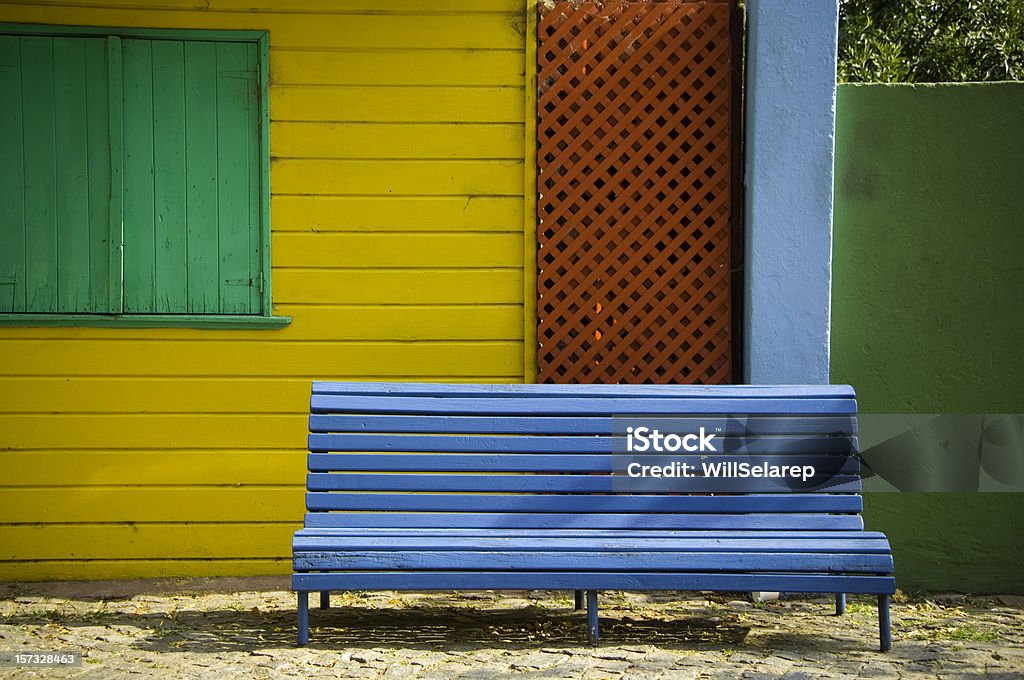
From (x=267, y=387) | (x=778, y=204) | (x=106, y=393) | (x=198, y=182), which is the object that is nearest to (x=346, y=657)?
(x=267, y=387)

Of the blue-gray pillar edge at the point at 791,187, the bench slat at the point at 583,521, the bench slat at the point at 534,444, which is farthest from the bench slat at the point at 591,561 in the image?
the blue-gray pillar edge at the point at 791,187

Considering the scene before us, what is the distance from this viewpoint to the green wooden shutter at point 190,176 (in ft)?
17.4

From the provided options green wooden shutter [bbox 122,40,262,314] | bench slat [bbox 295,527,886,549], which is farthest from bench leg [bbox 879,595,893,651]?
green wooden shutter [bbox 122,40,262,314]

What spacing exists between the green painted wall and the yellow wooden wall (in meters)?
1.52

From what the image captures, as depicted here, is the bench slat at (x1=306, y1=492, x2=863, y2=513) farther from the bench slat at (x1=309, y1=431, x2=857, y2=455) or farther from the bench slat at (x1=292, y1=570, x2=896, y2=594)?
the bench slat at (x1=292, y1=570, x2=896, y2=594)

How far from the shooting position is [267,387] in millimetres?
5379

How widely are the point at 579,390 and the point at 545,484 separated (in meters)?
0.39

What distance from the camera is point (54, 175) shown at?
5.27 m

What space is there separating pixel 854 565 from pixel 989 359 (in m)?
1.60

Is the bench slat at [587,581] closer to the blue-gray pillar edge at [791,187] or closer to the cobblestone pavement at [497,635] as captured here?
the cobblestone pavement at [497,635]

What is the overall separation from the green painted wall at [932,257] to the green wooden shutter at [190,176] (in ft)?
8.82

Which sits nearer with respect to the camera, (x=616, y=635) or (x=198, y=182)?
(x=616, y=635)

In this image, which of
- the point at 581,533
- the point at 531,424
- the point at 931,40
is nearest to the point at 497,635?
the point at 581,533

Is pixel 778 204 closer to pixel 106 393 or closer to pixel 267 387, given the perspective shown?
pixel 267 387
